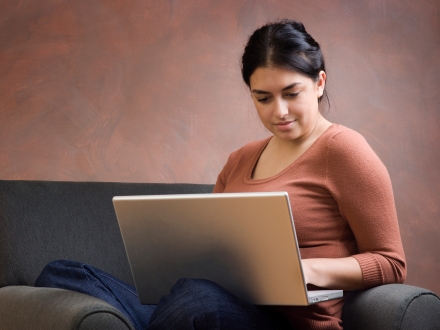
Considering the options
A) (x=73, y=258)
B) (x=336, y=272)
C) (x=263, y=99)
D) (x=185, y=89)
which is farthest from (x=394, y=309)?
(x=185, y=89)

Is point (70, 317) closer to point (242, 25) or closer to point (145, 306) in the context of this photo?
point (145, 306)

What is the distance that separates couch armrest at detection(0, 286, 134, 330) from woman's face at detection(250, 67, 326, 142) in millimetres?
664

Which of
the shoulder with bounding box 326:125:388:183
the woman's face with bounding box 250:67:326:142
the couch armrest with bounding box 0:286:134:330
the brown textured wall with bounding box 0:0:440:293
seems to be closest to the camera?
the couch armrest with bounding box 0:286:134:330

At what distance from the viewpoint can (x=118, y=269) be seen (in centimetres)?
167

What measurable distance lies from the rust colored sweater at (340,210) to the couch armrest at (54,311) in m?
0.42

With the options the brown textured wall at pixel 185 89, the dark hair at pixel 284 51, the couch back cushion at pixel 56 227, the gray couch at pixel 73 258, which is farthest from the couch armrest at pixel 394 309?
the brown textured wall at pixel 185 89

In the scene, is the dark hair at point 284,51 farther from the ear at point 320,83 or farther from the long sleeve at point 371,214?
the long sleeve at point 371,214

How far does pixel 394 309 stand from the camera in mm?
1146

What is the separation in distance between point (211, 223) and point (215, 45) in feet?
A: 4.64

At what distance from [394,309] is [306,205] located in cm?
35

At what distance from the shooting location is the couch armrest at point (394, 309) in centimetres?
114

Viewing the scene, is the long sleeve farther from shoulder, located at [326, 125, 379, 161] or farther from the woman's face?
the woman's face

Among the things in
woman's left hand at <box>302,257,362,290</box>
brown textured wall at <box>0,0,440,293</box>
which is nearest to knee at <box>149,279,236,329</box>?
woman's left hand at <box>302,257,362,290</box>

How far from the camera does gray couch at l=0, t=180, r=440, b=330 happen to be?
3.72 feet
